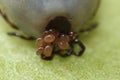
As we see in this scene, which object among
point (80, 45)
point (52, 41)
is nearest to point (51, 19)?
point (52, 41)

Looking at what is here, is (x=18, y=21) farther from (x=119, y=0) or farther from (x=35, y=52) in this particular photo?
(x=119, y=0)

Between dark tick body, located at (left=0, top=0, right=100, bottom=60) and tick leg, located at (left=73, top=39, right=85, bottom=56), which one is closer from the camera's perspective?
dark tick body, located at (left=0, top=0, right=100, bottom=60)

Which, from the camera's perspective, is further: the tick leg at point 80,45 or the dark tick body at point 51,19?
the tick leg at point 80,45

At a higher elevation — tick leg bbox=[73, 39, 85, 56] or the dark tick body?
the dark tick body

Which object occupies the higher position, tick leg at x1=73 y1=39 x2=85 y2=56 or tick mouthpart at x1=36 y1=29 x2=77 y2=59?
tick mouthpart at x1=36 y1=29 x2=77 y2=59

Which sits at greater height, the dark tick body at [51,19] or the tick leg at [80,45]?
the dark tick body at [51,19]

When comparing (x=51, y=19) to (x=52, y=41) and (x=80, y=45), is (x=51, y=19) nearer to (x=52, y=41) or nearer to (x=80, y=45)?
(x=52, y=41)

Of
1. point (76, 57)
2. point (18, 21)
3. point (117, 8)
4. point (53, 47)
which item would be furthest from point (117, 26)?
point (18, 21)

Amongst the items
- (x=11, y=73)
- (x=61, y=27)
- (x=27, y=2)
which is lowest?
(x=11, y=73)
